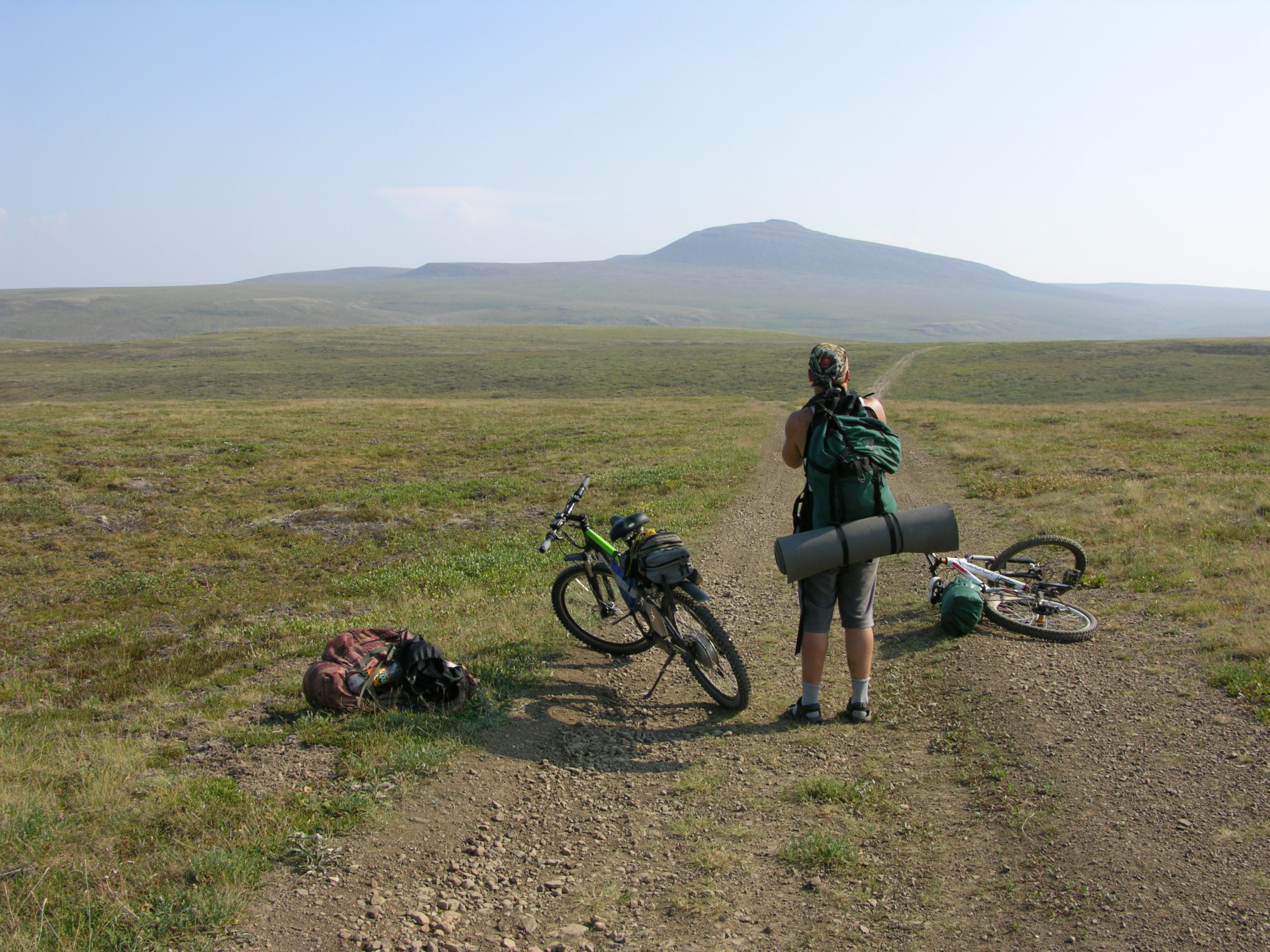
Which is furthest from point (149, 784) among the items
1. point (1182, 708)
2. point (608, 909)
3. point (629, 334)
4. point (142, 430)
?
point (629, 334)

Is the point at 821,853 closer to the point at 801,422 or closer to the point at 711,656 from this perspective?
the point at 711,656

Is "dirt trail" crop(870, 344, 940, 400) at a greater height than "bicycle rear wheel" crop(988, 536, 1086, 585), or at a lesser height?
greater

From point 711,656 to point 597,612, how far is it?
1.68 metres

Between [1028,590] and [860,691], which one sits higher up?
[1028,590]

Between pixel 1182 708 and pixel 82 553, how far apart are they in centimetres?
1522

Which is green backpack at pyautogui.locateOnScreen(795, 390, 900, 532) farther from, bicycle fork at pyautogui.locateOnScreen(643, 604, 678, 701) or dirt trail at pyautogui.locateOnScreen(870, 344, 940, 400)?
dirt trail at pyautogui.locateOnScreen(870, 344, 940, 400)

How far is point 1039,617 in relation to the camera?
7.39 metres

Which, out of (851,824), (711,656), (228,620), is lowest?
(228,620)

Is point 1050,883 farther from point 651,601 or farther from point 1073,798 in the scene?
point 651,601

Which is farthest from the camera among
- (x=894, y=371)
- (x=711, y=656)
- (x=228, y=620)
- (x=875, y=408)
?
(x=894, y=371)

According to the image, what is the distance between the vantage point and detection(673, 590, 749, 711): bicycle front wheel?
584 cm

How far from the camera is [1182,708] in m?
5.62

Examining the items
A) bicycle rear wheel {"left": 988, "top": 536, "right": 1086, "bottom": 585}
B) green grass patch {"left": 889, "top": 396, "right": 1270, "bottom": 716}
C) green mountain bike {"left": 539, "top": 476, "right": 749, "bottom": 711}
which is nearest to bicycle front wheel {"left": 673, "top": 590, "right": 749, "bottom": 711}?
green mountain bike {"left": 539, "top": 476, "right": 749, "bottom": 711}

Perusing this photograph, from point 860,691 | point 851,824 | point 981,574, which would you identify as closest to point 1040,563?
point 981,574
